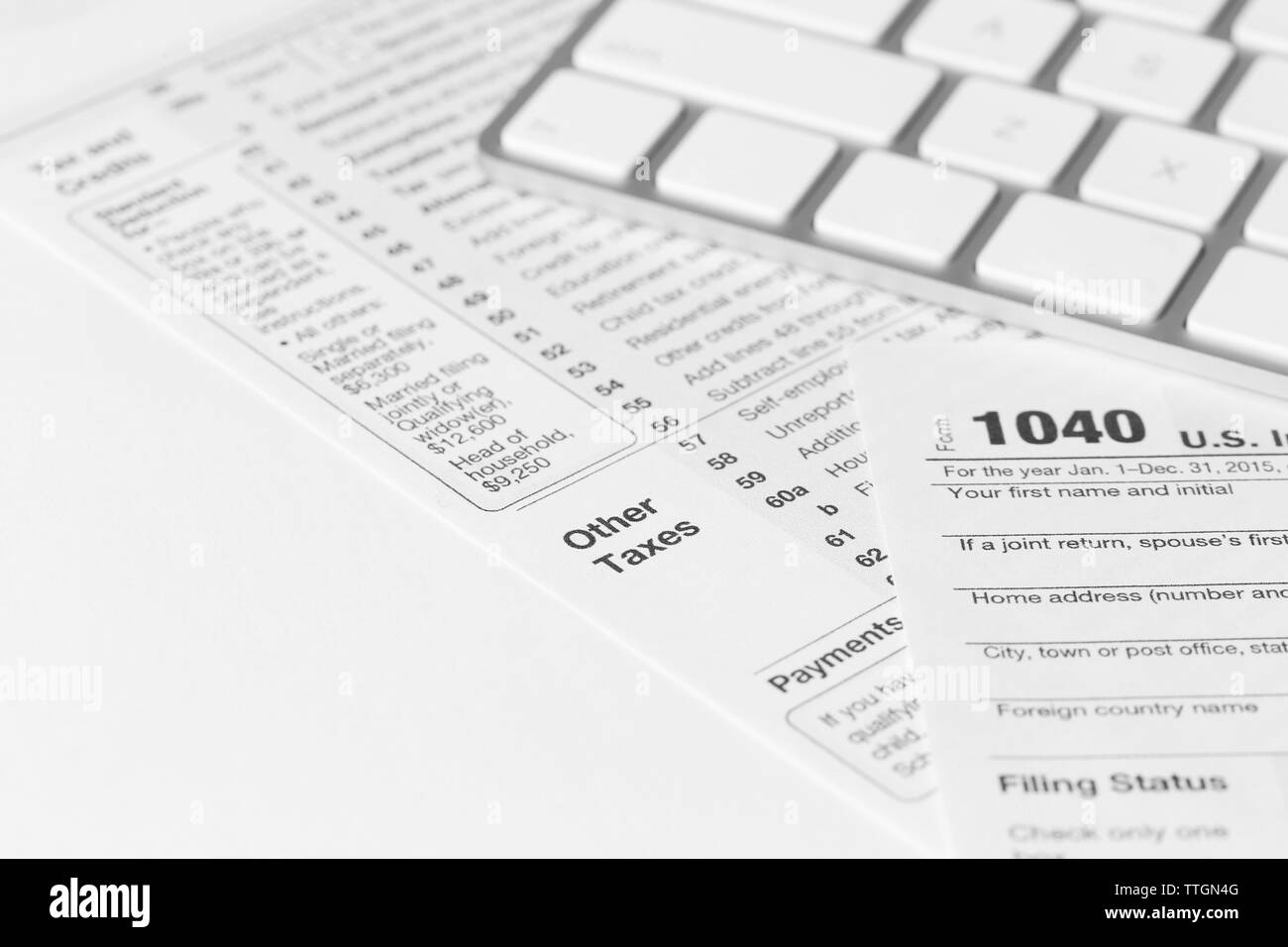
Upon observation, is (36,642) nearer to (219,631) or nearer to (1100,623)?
(219,631)

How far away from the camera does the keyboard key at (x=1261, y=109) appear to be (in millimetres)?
551

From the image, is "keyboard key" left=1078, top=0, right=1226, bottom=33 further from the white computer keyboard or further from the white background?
the white background

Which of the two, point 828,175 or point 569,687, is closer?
point 569,687

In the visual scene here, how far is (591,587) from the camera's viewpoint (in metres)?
0.45

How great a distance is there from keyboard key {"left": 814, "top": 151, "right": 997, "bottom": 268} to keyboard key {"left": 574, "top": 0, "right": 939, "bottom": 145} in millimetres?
20

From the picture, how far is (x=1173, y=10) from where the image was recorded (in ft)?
1.98

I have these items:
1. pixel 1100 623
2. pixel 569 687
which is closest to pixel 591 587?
pixel 569 687

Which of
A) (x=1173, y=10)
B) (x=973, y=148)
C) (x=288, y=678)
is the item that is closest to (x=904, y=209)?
(x=973, y=148)

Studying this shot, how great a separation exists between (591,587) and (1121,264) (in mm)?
206

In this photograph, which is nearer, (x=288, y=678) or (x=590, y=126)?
(x=288, y=678)

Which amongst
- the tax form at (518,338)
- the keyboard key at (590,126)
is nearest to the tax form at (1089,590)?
the tax form at (518,338)

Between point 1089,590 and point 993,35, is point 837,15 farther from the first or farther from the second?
point 1089,590

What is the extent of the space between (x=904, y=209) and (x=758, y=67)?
0.31 feet
